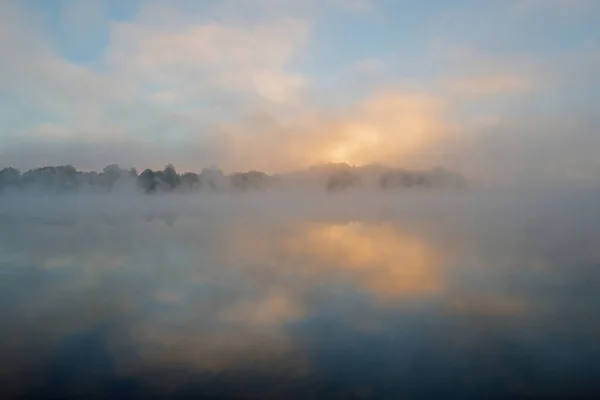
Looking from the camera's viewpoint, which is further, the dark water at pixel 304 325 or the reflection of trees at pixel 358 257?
the reflection of trees at pixel 358 257

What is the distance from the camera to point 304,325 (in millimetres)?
8336

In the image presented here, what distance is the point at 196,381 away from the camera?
6.01 meters

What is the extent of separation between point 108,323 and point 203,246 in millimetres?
11033

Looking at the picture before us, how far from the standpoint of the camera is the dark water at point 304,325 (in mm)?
5957

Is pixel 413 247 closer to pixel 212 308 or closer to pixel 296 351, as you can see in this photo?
pixel 212 308

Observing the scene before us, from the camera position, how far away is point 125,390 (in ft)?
18.9

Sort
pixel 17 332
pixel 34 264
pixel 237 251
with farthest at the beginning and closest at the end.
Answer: pixel 237 251
pixel 34 264
pixel 17 332

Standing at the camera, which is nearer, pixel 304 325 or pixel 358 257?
pixel 304 325

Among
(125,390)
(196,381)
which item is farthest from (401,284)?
(125,390)

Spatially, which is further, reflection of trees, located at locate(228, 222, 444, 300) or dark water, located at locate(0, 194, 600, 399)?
reflection of trees, located at locate(228, 222, 444, 300)

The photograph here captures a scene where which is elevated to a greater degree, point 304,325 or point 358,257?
point 304,325

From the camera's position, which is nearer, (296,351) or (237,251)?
(296,351)

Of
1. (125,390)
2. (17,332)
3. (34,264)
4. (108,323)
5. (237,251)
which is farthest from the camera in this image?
(237,251)

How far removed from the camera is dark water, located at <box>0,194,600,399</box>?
5957 mm
